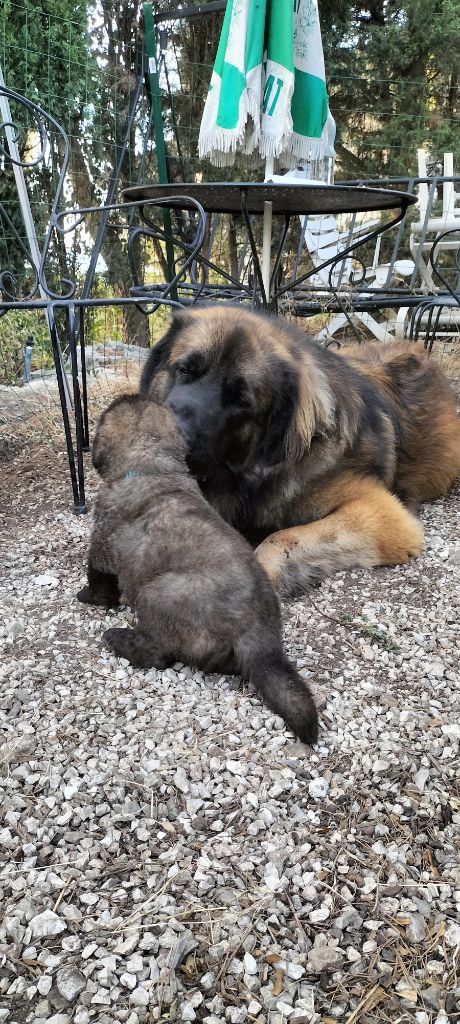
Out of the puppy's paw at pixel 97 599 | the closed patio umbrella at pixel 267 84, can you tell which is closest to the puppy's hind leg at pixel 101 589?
the puppy's paw at pixel 97 599

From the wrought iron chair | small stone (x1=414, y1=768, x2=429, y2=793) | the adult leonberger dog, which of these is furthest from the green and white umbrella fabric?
small stone (x1=414, y1=768, x2=429, y2=793)

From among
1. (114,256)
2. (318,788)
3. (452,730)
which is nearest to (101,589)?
(318,788)

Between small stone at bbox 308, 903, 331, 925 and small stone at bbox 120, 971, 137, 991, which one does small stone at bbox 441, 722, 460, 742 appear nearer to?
small stone at bbox 308, 903, 331, 925

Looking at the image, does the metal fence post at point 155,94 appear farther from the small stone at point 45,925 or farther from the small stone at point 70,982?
the small stone at point 70,982

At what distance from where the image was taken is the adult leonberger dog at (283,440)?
2688 millimetres

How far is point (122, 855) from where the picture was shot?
1.50 metres

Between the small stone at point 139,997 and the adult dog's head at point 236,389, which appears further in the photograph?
the adult dog's head at point 236,389

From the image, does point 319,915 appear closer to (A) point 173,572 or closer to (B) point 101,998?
(B) point 101,998

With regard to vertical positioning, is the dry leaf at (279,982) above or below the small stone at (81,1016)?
below

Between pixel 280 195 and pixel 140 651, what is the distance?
2.98 metres

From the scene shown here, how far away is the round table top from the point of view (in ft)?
11.5

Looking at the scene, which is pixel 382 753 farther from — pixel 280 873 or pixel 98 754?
pixel 98 754

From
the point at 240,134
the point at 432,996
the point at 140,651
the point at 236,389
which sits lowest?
the point at 432,996

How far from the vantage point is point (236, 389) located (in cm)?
267
